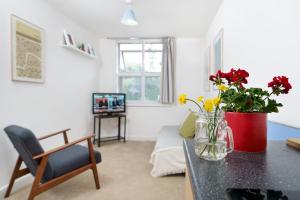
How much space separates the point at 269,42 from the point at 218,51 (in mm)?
1577

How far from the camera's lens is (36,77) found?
2.52 meters

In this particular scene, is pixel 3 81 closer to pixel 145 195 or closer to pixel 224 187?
pixel 145 195

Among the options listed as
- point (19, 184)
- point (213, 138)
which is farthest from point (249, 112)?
point (19, 184)

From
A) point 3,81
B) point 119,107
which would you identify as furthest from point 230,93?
point 119,107

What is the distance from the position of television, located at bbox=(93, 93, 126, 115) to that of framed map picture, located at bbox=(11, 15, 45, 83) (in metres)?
1.47

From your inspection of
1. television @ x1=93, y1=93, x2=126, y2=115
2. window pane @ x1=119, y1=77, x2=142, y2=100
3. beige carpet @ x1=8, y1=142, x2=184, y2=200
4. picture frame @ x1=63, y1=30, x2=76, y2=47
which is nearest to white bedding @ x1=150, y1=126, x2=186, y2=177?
beige carpet @ x1=8, y1=142, x2=184, y2=200

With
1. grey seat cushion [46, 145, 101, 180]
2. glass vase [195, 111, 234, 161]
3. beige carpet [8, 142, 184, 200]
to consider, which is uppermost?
glass vase [195, 111, 234, 161]

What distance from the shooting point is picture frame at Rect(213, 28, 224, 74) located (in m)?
2.72

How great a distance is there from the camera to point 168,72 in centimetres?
436

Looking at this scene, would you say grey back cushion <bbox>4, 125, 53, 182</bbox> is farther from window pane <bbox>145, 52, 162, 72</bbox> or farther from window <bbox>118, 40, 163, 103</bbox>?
window pane <bbox>145, 52, 162, 72</bbox>

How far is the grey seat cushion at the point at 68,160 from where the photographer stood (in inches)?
72.6

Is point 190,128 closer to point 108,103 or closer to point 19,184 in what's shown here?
point 108,103

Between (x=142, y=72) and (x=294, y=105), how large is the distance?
3.69m

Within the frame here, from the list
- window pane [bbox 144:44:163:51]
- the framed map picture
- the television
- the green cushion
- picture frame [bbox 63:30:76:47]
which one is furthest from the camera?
window pane [bbox 144:44:163:51]
